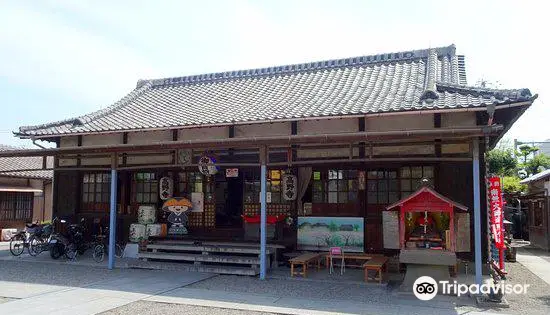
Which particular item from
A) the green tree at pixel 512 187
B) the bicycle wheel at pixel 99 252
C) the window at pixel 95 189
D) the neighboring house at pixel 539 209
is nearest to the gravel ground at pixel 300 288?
the bicycle wheel at pixel 99 252

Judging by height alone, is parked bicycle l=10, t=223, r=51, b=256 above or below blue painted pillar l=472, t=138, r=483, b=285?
below

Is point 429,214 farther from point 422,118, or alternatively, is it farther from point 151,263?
point 151,263

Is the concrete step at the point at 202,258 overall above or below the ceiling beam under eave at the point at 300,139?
below

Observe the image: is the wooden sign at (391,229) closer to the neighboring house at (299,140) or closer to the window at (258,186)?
the neighboring house at (299,140)

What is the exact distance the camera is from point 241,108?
1329 cm

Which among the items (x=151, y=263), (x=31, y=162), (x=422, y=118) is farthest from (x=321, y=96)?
(x=31, y=162)

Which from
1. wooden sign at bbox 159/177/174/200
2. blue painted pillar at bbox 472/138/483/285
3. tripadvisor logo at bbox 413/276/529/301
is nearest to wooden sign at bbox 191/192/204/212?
wooden sign at bbox 159/177/174/200

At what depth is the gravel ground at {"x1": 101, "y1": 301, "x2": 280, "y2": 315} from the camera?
737 centimetres

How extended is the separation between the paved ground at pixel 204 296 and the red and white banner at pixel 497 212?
1173 mm

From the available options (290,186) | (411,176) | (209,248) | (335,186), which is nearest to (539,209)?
(411,176)

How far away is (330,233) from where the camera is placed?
12336mm

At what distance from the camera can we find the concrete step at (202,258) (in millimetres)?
11148

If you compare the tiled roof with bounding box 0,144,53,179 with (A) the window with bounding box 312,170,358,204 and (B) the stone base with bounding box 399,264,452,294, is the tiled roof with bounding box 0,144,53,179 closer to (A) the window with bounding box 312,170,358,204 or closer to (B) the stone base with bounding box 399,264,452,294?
(A) the window with bounding box 312,170,358,204

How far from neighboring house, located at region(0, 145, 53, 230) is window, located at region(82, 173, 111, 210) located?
603 cm
